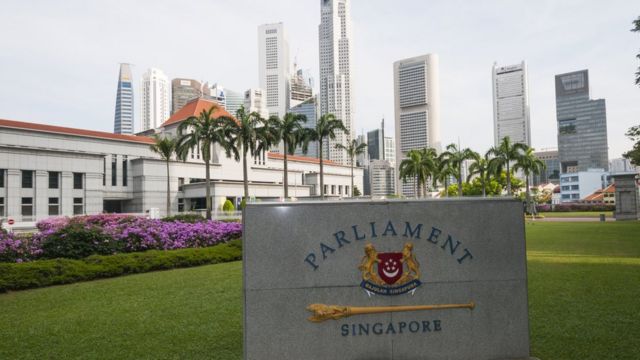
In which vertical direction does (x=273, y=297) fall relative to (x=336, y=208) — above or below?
below

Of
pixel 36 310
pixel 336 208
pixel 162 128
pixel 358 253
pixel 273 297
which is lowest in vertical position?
pixel 36 310

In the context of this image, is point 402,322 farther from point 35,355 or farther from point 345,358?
point 35,355

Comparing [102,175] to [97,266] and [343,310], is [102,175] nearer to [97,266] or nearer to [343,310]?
[97,266]

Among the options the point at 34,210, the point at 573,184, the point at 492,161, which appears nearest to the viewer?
the point at 34,210

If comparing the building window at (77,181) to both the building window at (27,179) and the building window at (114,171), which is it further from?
the building window at (114,171)

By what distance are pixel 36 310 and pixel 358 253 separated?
26.0 ft

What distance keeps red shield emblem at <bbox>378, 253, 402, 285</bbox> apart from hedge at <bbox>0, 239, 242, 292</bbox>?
11.0 metres

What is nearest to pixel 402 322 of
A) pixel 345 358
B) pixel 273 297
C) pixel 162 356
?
pixel 345 358

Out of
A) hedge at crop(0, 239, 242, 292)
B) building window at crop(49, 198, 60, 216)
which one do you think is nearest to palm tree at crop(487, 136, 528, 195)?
hedge at crop(0, 239, 242, 292)

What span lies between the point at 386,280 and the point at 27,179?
50379 millimetres

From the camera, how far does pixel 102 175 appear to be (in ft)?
167

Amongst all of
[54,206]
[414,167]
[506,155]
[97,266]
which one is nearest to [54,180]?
[54,206]

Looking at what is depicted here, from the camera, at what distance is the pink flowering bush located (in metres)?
13.5

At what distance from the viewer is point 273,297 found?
478 cm
